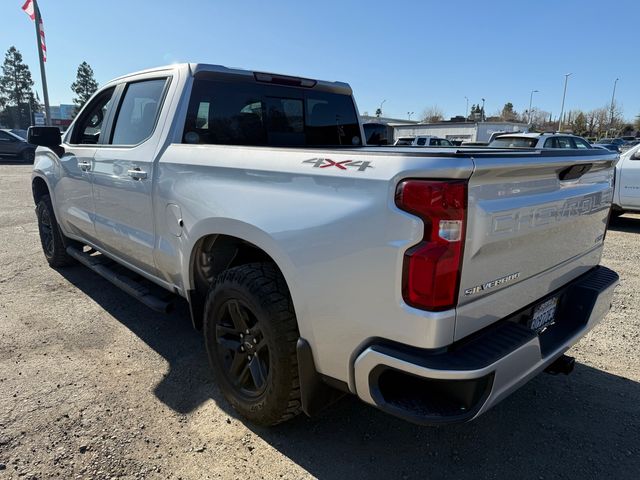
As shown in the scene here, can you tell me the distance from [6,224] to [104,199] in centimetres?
590

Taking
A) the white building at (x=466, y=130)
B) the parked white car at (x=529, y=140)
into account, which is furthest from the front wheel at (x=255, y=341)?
the white building at (x=466, y=130)

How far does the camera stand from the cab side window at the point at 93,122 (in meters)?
4.12

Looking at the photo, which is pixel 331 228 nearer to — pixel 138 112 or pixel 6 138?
pixel 138 112

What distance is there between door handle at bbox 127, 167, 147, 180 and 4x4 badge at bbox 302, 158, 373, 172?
1534mm

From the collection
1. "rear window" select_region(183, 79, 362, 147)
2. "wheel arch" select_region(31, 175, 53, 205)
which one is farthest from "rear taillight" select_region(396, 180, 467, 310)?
"wheel arch" select_region(31, 175, 53, 205)

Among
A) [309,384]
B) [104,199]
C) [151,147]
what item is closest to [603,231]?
[309,384]

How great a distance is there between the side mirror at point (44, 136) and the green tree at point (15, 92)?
93.7 m

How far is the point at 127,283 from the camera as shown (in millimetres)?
3703

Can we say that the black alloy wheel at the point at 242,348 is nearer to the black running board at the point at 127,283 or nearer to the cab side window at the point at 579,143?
the black running board at the point at 127,283

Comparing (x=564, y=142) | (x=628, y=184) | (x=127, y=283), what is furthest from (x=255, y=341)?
(x=564, y=142)

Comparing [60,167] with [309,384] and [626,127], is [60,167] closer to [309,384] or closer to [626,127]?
[309,384]

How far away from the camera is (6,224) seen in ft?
27.0

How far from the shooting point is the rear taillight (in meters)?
1.69

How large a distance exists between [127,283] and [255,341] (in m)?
1.72
